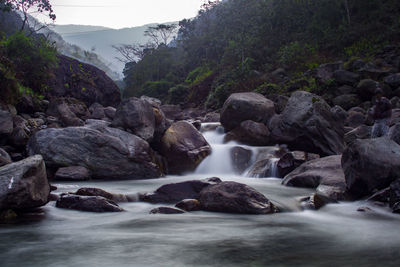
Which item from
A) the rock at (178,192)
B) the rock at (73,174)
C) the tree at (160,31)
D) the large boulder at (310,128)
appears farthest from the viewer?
the tree at (160,31)

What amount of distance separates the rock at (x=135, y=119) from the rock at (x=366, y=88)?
12.5m

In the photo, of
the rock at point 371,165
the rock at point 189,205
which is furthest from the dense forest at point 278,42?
the rock at point 189,205

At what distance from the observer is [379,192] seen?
21.3 feet

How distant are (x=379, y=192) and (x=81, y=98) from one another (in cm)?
1690

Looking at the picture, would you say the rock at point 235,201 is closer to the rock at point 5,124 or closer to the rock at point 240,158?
the rock at point 240,158

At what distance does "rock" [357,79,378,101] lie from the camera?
18500mm

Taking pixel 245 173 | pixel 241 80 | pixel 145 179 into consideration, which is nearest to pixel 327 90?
pixel 241 80

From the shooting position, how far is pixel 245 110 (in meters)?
14.8

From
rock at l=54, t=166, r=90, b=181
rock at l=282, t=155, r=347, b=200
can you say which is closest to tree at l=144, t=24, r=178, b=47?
rock at l=54, t=166, r=90, b=181

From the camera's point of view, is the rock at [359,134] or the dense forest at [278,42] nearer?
the rock at [359,134]

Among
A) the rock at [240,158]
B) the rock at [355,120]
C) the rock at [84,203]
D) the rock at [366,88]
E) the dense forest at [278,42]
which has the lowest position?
the rock at [240,158]

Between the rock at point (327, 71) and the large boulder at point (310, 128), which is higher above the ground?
the rock at point (327, 71)

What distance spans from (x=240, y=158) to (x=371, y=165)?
244 inches

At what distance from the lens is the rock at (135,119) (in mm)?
11602
